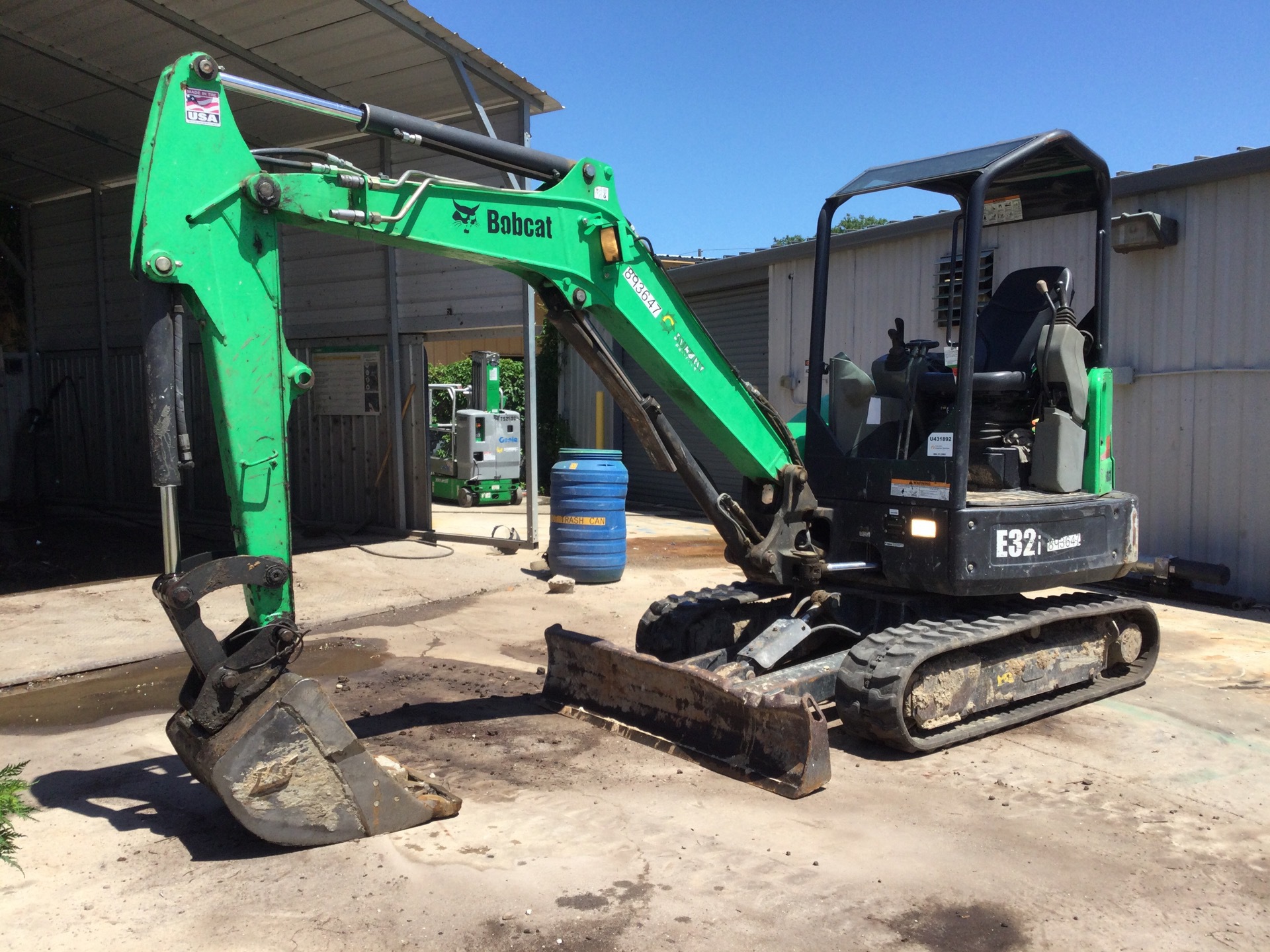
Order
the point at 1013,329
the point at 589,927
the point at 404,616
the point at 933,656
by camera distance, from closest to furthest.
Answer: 1. the point at 589,927
2. the point at 933,656
3. the point at 1013,329
4. the point at 404,616

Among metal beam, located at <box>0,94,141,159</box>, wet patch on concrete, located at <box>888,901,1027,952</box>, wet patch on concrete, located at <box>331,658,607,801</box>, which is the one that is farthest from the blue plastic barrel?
metal beam, located at <box>0,94,141,159</box>

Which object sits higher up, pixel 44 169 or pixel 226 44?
pixel 226 44

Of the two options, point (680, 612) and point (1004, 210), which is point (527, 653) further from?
point (1004, 210)

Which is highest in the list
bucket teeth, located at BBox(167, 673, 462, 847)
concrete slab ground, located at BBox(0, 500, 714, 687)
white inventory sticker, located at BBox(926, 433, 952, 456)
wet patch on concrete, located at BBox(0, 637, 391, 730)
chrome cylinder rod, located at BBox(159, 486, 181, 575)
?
white inventory sticker, located at BBox(926, 433, 952, 456)

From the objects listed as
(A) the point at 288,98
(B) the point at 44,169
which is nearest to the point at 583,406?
(B) the point at 44,169

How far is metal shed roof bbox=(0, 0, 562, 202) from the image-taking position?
427 inches

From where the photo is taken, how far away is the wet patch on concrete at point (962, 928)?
3.49 meters

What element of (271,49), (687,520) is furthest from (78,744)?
(687,520)

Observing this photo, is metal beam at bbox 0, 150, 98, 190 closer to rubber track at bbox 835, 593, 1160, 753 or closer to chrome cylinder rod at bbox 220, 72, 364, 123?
chrome cylinder rod at bbox 220, 72, 364, 123

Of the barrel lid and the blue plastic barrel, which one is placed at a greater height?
the barrel lid

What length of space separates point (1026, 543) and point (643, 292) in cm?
261

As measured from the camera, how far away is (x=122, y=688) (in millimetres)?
7012

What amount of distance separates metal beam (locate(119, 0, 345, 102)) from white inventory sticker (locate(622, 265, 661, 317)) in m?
8.35

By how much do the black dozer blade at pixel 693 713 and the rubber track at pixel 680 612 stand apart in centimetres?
79
